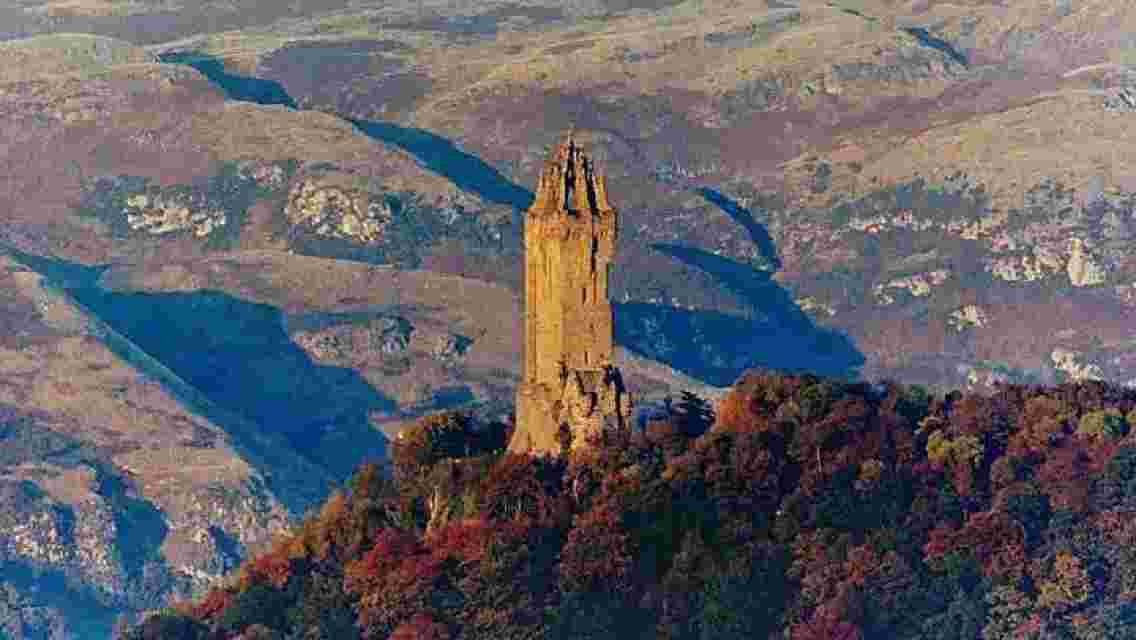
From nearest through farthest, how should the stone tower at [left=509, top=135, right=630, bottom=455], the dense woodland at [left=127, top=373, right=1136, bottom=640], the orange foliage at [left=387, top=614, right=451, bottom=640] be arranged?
the orange foliage at [left=387, top=614, right=451, bottom=640] < the dense woodland at [left=127, top=373, right=1136, bottom=640] < the stone tower at [left=509, top=135, right=630, bottom=455]

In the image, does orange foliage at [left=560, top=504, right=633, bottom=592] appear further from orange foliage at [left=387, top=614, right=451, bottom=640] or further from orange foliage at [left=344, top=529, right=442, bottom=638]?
orange foliage at [left=344, top=529, right=442, bottom=638]

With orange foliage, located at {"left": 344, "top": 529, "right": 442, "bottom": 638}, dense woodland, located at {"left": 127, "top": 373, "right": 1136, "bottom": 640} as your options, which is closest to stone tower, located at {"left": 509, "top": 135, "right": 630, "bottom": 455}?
dense woodland, located at {"left": 127, "top": 373, "right": 1136, "bottom": 640}

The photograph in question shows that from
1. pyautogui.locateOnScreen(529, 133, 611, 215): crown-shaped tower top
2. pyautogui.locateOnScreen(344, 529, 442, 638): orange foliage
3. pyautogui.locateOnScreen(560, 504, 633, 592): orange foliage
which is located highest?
pyautogui.locateOnScreen(529, 133, 611, 215): crown-shaped tower top

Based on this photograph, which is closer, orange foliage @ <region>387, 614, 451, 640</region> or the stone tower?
orange foliage @ <region>387, 614, 451, 640</region>

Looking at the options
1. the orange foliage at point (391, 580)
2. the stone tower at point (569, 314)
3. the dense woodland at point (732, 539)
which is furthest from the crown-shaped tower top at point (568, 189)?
the orange foliage at point (391, 580)

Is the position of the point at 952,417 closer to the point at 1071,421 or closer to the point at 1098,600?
the point at 1071,421

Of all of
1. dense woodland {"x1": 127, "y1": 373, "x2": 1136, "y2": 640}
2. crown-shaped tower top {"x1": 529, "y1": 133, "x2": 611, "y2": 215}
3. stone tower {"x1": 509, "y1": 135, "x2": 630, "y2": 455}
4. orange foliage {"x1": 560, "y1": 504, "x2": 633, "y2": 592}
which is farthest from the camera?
crown-shaped tower top {"x1": 529, "y1": 133, "x2": 611, "y2": 215}

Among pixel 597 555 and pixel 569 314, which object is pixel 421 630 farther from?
pixel 569 314

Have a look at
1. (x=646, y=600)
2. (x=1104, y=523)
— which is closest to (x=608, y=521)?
(x=646, y=600)
